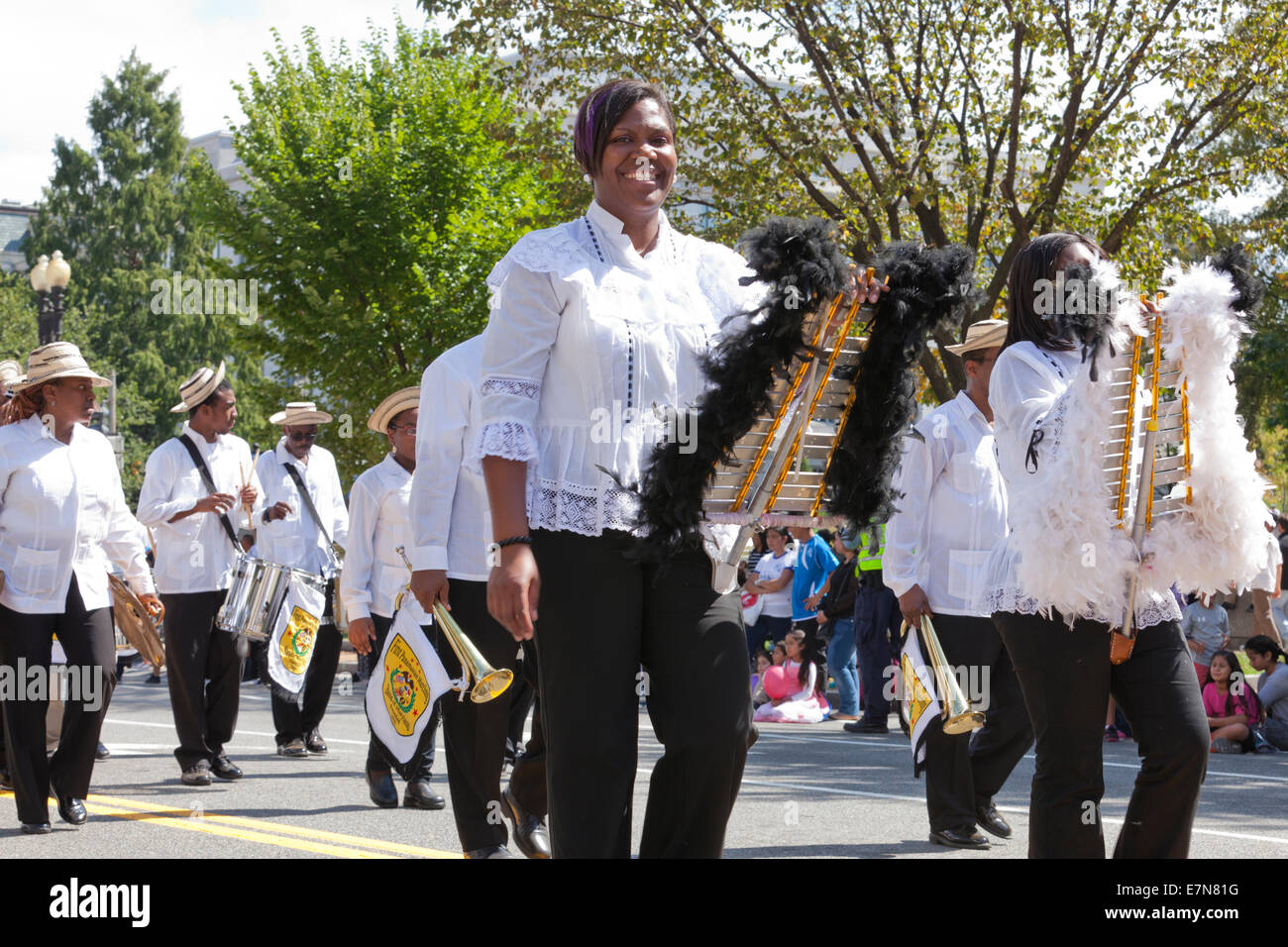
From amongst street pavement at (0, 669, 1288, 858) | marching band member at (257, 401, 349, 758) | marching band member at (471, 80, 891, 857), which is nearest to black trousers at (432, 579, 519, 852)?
street pavement at (0, 669, 1288, 858)

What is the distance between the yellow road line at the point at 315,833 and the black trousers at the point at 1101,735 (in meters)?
3.02

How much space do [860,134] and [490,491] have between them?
A: 17.4 meters

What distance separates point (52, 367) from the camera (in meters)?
7.84

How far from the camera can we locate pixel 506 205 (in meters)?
24.7

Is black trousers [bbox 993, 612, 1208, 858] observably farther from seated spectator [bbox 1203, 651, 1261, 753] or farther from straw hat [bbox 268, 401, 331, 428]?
seated spectator [bbox 1203, 651, 1261, 753]

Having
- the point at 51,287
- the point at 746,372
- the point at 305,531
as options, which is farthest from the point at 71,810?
the point at 51,287

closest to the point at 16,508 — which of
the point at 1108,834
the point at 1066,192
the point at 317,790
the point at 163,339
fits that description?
the point at 317,790

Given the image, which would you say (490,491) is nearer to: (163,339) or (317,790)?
(317,790)

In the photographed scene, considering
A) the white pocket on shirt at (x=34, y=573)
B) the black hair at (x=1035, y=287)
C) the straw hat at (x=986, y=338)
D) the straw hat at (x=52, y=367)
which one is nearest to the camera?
the black hair at (x=1035, y=287)

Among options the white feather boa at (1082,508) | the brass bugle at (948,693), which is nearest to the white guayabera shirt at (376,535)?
the brass bugle at (948,693)

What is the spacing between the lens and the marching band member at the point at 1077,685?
433 centimetres

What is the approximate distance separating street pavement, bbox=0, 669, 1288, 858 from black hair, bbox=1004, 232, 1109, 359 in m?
2.83

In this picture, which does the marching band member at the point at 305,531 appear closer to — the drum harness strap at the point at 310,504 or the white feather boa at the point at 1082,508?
the drum harness strap at the point at 310,504

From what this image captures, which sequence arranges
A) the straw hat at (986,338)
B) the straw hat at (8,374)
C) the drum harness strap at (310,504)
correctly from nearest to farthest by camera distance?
1. the straw hat at (986,338)
2. the straw hat at (8,374)
3. the drum harness strap at (310,504)
